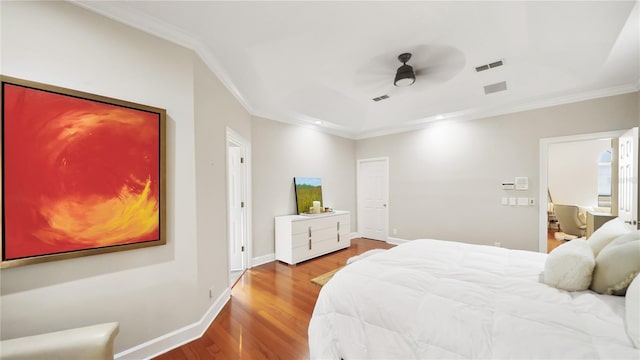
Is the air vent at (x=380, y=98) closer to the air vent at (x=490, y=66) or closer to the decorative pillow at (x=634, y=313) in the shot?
the air vent at (x=490, y=66)

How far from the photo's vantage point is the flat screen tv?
437 cm

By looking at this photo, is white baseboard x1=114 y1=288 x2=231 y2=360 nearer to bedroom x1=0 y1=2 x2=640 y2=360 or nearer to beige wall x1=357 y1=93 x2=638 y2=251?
bedroom x1=0 y1=2 x2=640 y2=360

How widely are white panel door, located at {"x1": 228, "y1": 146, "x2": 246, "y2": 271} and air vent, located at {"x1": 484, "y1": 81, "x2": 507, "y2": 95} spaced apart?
3.70m

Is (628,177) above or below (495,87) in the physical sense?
below

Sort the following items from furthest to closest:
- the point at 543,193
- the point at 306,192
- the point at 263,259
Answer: the point at 306,192 < the point at 263,259 < the point at 543,193

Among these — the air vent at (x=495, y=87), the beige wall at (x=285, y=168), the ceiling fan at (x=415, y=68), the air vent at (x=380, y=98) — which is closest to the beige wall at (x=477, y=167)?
the air vent at (x=495, y=87)

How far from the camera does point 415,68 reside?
2.73 meters

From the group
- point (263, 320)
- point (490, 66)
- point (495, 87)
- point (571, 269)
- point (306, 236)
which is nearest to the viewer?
point (571, 269)

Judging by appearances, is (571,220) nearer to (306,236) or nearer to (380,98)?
(380,98)

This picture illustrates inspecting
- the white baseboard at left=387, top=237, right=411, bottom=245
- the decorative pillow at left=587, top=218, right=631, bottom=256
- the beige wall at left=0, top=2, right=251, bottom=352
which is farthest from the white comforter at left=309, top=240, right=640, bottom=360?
the white baseboard at left=387, top=237, right=411, bottom=245

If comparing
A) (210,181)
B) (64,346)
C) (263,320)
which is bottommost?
(263,320)

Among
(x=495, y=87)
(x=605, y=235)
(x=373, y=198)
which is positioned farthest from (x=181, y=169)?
(x=373, y=198)

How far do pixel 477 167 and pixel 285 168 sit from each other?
135 inches

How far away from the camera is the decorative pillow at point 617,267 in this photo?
47.1 inches
